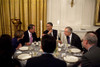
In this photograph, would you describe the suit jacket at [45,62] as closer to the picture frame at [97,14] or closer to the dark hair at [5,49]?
the dark hair at [5,49]

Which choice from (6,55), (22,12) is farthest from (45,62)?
(22,12)

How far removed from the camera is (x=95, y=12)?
5.29 meters

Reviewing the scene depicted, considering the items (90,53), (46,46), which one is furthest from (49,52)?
(90,53)

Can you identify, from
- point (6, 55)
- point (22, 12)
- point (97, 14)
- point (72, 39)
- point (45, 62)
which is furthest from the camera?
point (97, 14)

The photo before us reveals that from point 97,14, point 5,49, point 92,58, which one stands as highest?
point 97,14

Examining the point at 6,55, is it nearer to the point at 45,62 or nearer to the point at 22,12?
the point at 45,62

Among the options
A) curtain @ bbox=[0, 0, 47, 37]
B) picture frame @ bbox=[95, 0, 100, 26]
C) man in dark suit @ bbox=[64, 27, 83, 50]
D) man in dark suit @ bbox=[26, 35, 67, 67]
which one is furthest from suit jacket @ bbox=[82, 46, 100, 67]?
picture frame @ bbox=[95, 0, 100, 26]

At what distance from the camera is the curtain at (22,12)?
494 cm

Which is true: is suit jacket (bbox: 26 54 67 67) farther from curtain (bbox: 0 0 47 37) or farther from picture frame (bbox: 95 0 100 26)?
picture frame (bbox: 95 0 100 26)

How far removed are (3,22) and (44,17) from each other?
1.68 meters

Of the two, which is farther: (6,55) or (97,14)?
(97,14)

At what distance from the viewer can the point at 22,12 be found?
16.5 ft

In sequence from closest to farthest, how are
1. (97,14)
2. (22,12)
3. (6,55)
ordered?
(6,55) < (22,12) < (97,14)

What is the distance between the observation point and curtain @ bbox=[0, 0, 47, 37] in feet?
16.2
